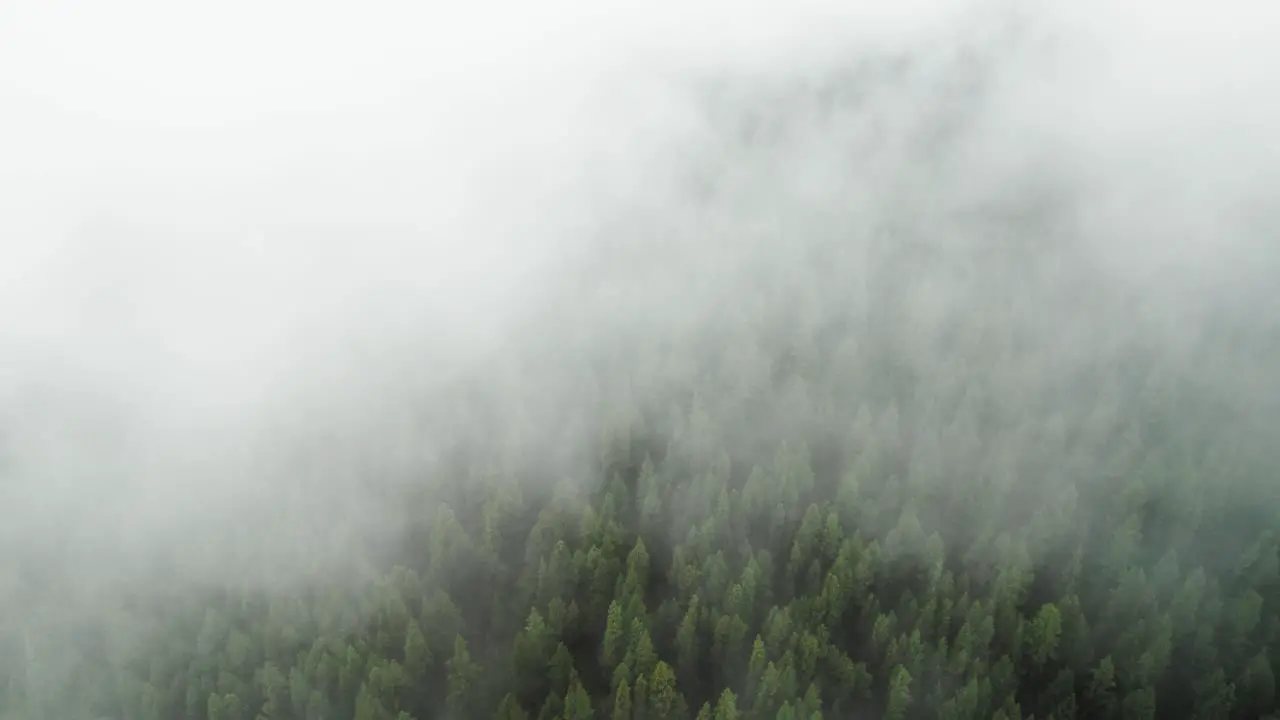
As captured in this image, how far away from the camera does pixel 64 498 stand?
117 metres

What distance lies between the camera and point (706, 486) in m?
87.3

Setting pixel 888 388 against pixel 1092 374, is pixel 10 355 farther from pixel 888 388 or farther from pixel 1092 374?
pixel 1092 374

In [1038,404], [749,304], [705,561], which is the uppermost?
[749,304]

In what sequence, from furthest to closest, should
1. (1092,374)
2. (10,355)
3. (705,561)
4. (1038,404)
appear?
1. (10,355)
2. (1092,374)
3. (1038,404)
4. (705,561)

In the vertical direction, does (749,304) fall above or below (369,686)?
above

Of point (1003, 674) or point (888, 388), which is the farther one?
point (888, 388)

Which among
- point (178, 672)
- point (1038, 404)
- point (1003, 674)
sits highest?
point (1038, 404)

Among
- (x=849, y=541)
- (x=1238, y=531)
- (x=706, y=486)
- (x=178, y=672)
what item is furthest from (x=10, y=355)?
(x=1238, y=531)

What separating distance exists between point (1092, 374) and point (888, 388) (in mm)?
25108

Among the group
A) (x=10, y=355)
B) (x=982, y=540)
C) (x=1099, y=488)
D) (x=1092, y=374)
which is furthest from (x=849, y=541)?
(x=10, y=355)

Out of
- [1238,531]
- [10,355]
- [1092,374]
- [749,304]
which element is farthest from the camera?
[10,355]

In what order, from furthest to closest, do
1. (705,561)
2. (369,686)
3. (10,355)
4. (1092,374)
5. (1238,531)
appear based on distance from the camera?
(10,355), (1092,374), (1238,531), (705,561), (369,686)

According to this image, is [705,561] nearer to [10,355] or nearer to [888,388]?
[888,388]

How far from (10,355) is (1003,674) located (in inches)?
6517
